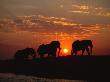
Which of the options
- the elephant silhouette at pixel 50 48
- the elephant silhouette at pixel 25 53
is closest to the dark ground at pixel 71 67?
the elephant silhouette at pixel 50 48

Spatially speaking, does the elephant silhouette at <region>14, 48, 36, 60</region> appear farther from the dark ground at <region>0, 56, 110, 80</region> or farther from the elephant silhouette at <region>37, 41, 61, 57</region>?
the dark ground at <region>0, 56, 110, 80</region>

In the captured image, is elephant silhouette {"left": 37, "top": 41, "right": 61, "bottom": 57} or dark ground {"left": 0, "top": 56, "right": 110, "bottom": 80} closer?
dark ground {"left": 0, "top": 56, "right": 110, "bottom": 80}

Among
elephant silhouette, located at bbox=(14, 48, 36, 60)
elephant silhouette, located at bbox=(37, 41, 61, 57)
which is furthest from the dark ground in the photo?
elephant silhouette, located at bbox=(14, 48, 36, 60)

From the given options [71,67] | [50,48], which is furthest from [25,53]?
[71,67]

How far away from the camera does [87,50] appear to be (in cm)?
4294

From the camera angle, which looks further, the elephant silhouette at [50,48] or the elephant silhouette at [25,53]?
the elephant silhouette at [25,53]

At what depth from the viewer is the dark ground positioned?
31484mm

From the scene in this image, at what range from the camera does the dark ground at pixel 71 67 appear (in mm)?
31484

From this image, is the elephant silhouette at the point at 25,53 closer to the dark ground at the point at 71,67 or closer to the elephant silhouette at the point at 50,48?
the elephant silhouette at the point at 50,48

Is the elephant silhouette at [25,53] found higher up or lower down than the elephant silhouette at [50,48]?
lower down

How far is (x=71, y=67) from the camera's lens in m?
35.1

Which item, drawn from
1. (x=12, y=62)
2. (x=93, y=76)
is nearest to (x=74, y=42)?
(x=12, y=62)

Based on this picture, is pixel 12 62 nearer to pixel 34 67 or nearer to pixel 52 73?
pixel 34 67

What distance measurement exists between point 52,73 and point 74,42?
1033 centimetres
